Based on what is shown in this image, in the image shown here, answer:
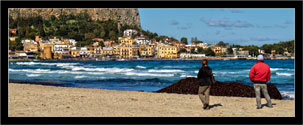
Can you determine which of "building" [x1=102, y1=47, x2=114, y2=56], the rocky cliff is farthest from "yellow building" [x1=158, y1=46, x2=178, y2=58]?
the rocky cliff

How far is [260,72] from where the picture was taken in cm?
811

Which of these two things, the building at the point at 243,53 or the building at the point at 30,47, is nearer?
the building at the point at 243,53

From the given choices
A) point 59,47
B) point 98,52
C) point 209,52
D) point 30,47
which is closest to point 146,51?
point 98,52

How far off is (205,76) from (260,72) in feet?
3.80

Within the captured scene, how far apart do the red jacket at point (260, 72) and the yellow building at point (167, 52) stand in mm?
103204

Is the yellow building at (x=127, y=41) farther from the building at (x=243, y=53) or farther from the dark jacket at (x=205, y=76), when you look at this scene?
the dark jacket at (x=205, y=76)

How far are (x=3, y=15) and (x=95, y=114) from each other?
2914 mm

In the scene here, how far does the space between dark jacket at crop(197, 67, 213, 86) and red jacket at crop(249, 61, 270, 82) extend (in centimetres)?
92

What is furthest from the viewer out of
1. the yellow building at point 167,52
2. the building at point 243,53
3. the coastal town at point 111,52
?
the yellow building at point 167,52

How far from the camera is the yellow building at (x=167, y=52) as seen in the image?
11250 centimetres

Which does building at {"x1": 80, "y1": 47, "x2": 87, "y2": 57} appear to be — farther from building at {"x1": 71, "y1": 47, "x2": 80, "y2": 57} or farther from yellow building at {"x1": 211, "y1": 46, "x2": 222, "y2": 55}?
yellow building at {"x1": 211, "y1": 46, "x2": 222, "y2": 55}

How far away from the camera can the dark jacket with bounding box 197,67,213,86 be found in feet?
26.2

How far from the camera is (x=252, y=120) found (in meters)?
6.75

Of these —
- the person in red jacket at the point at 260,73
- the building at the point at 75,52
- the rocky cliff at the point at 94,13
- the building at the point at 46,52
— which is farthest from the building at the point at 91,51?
the person in red jacket at the point at 260,73
